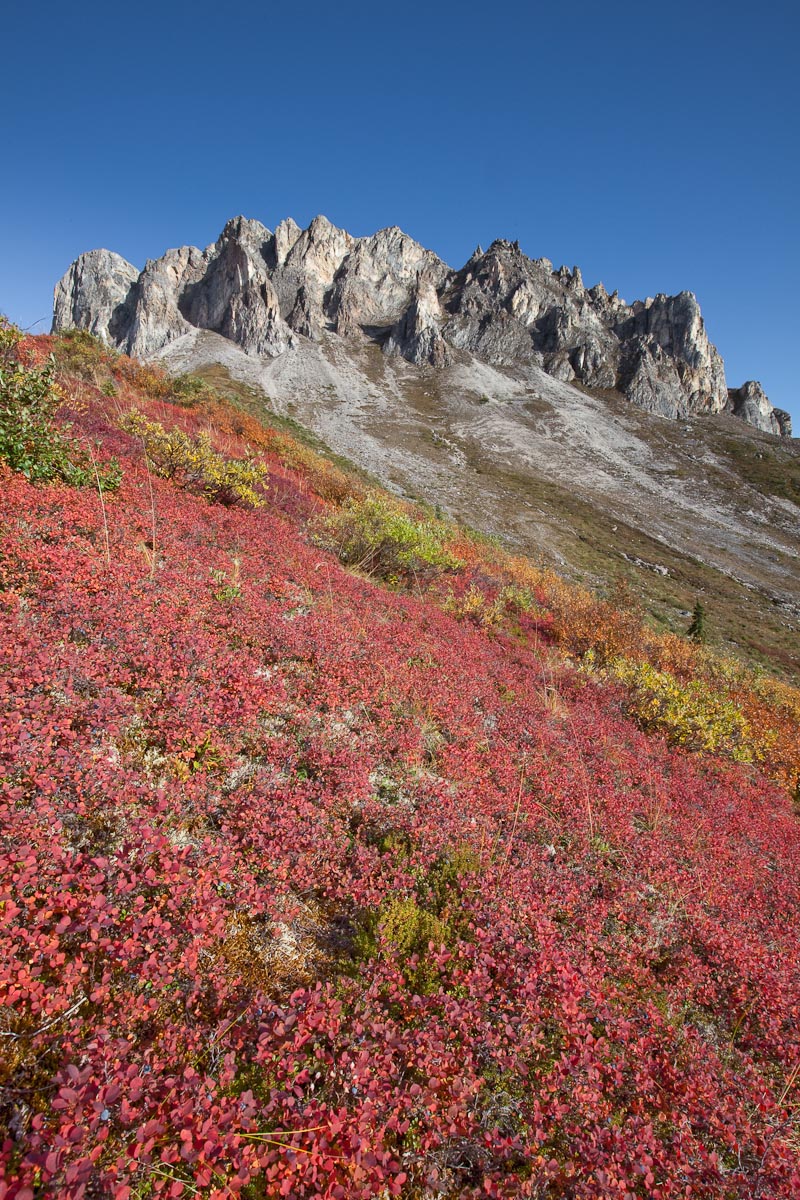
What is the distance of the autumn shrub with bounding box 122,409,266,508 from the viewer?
1256 cm

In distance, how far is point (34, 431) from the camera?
8797 millimetres

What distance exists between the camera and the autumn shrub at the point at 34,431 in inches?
333

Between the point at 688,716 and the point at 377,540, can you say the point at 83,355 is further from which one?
the point at 688,716

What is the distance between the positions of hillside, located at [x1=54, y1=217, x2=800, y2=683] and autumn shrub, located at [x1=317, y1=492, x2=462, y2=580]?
23452 millimetres

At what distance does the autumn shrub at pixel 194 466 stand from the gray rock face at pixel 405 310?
124m

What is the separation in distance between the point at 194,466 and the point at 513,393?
125 meters

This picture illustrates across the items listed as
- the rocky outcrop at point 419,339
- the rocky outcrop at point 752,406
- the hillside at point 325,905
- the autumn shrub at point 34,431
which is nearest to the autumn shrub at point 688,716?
the hillside at point 325,905

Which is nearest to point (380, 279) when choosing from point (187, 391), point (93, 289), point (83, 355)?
point (93, 289)

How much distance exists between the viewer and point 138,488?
1109 cm

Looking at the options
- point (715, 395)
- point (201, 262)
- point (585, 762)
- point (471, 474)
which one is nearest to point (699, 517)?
point (471, 474)

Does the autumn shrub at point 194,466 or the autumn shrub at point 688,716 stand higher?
the autumn shrub at point 194,466

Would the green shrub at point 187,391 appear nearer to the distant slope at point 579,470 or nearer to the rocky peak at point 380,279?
the distant slope at point 579,470

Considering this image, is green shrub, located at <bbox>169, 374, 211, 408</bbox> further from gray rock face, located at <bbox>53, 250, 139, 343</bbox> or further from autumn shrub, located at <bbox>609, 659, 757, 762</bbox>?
gray rock face, located at <bbox>53, 250, 139, 343</bbox>

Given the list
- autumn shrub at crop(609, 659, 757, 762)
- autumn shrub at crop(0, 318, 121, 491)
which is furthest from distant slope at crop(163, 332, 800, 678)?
autumn shrub at crop(0, 318, 121, 491)
